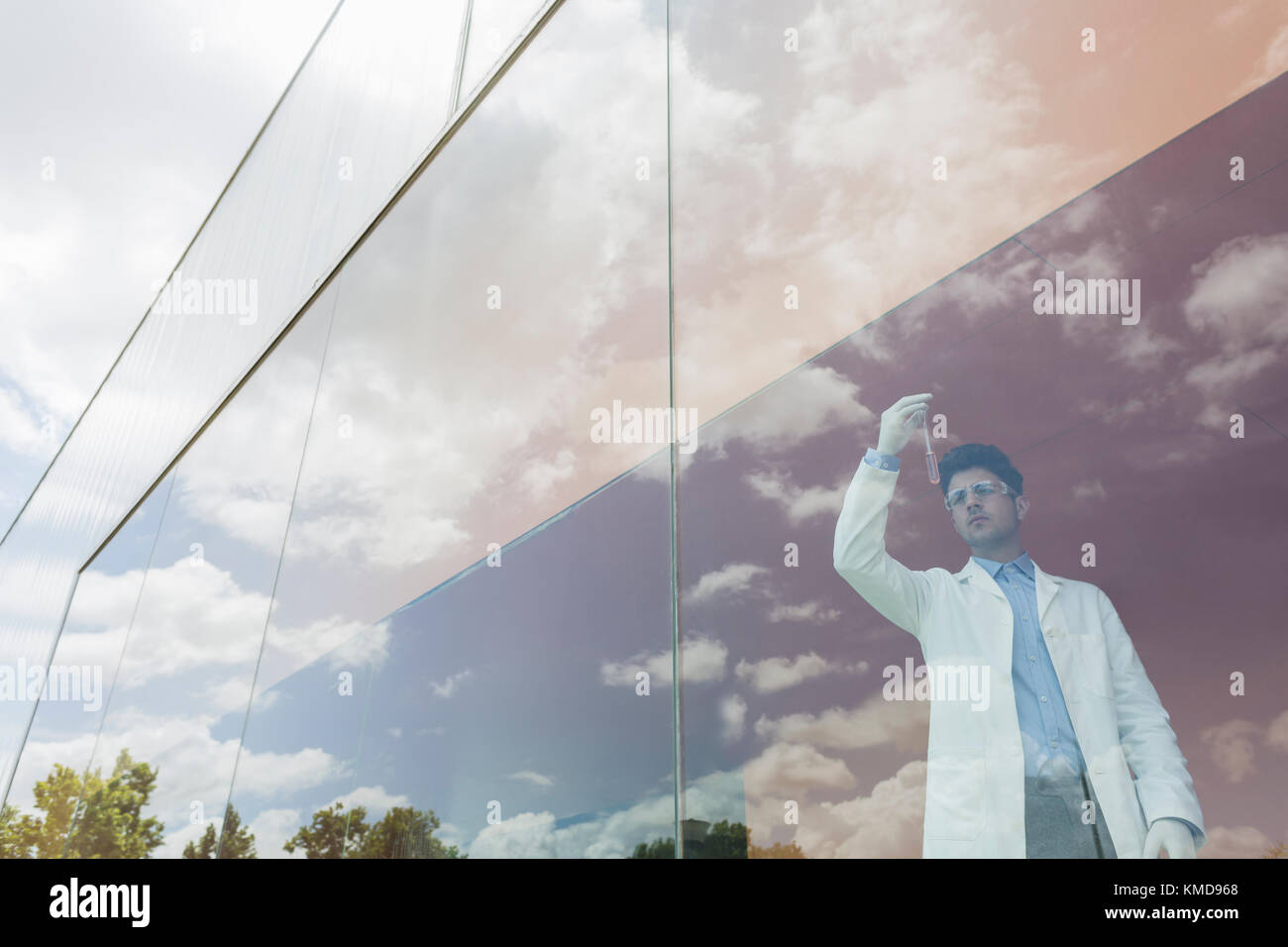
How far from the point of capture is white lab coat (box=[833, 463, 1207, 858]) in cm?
135

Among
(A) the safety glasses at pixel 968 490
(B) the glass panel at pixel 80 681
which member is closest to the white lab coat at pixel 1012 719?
(A) the safety glasses at pixel 968 490

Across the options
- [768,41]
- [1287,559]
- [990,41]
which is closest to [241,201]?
[768,41]

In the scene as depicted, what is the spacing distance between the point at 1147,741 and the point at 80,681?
9203mm

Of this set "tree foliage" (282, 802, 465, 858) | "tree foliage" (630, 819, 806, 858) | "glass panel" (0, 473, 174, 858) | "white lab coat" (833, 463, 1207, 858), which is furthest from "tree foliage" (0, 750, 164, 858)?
"white lab coat" (833, 463, 1207, 858)

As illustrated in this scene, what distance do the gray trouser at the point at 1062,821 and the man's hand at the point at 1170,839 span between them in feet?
0.19

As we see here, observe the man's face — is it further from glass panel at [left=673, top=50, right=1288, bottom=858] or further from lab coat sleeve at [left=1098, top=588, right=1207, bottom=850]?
lab coat sleeve at [left=1098, top=588, right=1207, bottom=850]

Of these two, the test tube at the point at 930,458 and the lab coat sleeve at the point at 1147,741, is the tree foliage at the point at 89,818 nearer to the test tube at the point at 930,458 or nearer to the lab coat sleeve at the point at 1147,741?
the test tube at the point at 930,458

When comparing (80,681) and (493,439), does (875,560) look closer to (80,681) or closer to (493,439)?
(493,439)

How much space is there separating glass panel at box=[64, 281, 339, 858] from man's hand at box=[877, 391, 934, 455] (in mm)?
3665

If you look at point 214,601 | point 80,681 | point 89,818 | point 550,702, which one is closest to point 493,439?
point 550,702

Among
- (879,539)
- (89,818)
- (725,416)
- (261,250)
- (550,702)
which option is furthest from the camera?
(261,250)

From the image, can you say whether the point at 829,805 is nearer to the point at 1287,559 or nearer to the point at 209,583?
the point at 1287,559

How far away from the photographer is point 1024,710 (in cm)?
148

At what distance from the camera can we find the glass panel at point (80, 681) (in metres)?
6.86
